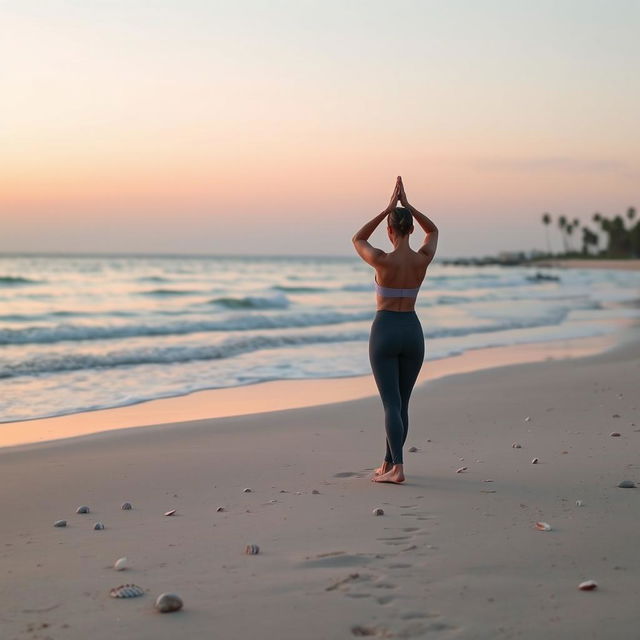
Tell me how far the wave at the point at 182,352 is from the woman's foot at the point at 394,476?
894cm

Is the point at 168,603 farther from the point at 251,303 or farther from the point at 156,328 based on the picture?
the point at 251,303

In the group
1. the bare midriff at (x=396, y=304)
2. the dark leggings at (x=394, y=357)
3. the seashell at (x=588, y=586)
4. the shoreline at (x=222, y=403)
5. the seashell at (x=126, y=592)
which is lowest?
the shoreline at (x=222, y=403)

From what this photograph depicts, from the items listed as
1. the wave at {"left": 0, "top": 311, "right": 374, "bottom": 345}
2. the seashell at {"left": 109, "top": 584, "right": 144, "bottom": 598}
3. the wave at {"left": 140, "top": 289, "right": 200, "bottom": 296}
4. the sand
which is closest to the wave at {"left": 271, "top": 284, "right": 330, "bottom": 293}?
the wave at {"left": 140, "top": 289, "right": 200, "bottom": 296}

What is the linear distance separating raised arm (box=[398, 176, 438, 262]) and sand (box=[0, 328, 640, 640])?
165 cm

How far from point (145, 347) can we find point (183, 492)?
485 inches

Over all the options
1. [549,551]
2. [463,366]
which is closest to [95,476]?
[549,551]

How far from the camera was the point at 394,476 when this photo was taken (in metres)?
6.21

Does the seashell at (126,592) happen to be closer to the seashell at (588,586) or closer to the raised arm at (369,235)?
the seashell at (588,586)

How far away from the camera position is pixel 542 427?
8.79 metres

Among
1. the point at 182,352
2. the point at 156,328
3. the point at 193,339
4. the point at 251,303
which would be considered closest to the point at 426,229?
the point at 182,352

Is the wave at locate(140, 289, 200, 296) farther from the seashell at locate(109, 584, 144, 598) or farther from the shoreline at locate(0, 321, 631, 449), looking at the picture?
the seashell at locate(109, 584, 144, 598)

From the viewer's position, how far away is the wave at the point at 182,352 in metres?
14.6

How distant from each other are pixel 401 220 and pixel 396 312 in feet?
2.17

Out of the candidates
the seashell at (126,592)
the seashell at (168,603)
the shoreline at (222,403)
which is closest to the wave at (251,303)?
the shoreline at (222,403)
